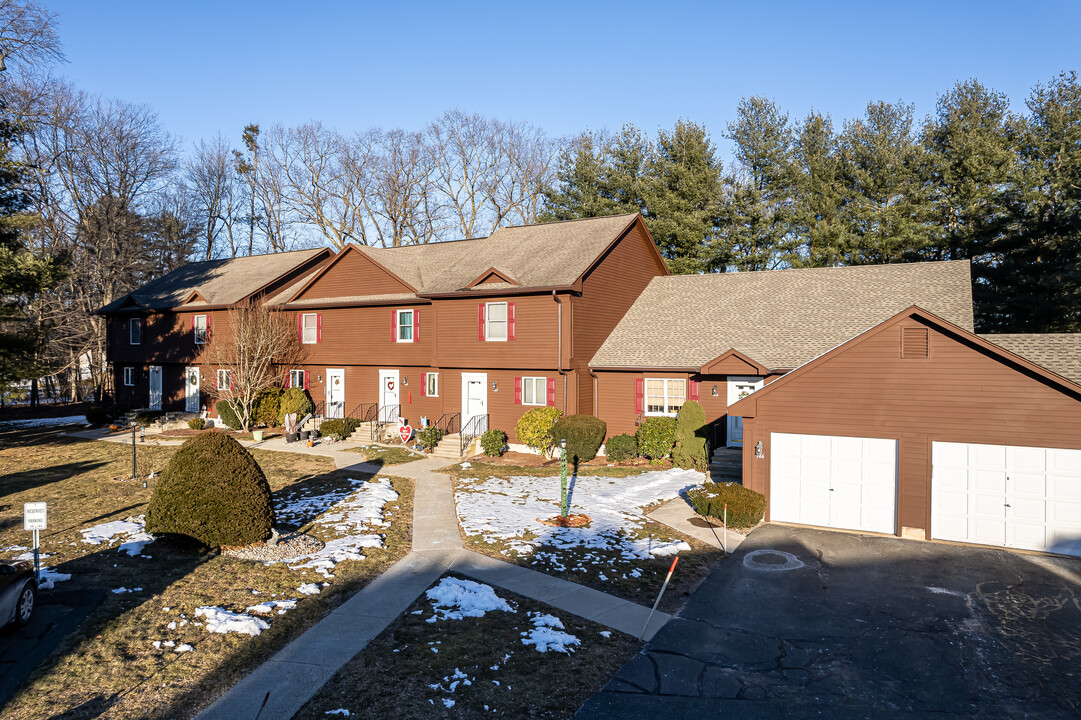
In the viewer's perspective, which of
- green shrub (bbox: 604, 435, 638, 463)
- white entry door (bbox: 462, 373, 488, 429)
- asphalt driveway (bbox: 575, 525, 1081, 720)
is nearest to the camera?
asphalt driveway (bbox: 575, 525, 1081, 720)

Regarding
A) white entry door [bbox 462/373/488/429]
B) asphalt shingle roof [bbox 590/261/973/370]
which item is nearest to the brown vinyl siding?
asphalt shingle roof [bbox 590/261/973/370]

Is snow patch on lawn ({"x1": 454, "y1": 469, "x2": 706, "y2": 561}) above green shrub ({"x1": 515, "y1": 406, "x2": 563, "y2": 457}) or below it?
below

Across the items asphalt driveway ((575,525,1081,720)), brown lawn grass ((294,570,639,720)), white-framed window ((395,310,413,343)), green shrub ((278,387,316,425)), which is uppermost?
white-framed window ((395,310,413,343))

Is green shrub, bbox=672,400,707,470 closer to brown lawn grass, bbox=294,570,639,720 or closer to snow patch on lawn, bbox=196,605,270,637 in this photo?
brown lawn grass, bbox=294,570,639,720

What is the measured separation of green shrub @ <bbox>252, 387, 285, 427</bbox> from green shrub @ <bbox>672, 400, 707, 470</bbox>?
1928 centimetres

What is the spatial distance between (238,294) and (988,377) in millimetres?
32077

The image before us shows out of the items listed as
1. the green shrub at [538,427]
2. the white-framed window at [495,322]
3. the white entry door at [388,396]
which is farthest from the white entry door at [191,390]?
the green shrub at [538,427]

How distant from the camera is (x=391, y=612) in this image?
10.3m

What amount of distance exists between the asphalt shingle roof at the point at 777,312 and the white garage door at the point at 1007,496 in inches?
302

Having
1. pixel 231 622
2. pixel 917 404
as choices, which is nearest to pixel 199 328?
pixel 231 622

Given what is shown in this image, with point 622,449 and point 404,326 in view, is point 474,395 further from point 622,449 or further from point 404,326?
point 622,449

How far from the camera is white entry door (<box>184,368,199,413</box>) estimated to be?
34.5 metres

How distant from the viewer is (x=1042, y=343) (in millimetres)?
15820

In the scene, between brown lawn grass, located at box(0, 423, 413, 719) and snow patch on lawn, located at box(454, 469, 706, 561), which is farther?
snow patch on lawn, located at box(454, 469, 706, 561)
